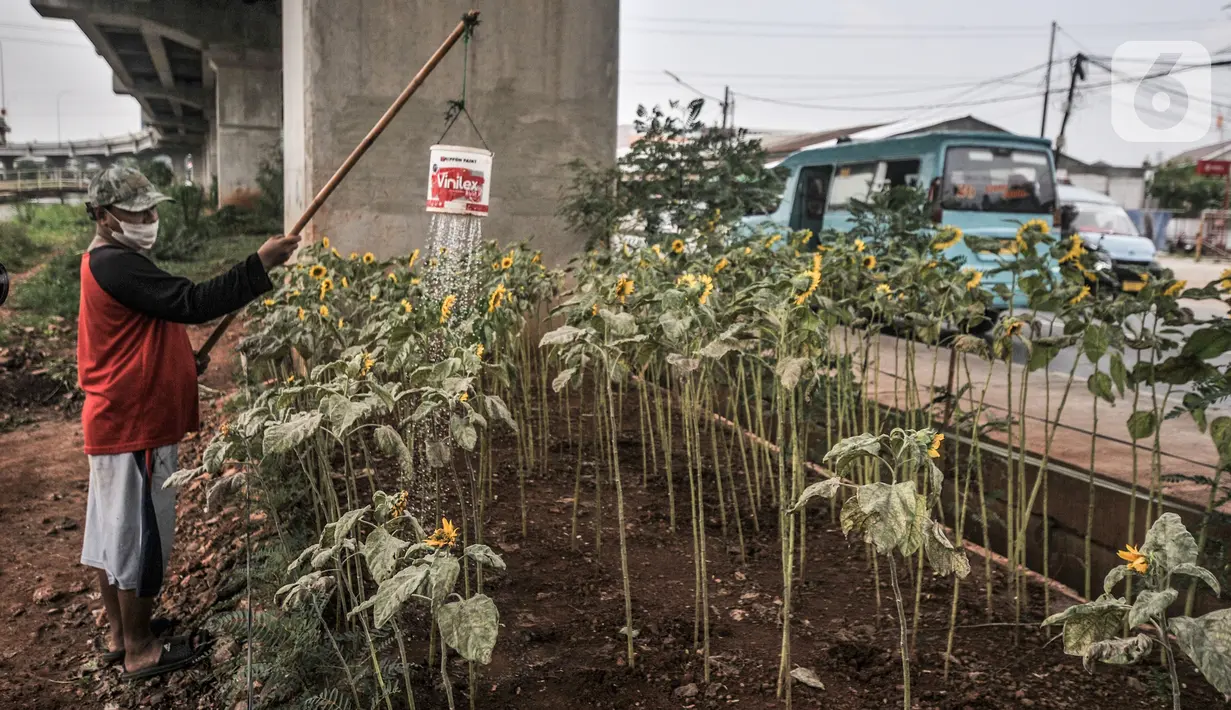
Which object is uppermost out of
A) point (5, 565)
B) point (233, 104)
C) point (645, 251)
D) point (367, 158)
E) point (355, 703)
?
point (233, 104)

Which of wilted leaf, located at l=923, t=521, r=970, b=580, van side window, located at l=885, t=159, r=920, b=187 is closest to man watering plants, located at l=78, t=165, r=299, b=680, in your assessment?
wilted leaf, located at l=923, t=521, r=970, b=580

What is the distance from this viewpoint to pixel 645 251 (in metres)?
4.06

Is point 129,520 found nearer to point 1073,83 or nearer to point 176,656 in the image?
point 176,656

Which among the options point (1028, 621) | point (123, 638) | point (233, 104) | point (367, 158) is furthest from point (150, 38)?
point (1028, 621)

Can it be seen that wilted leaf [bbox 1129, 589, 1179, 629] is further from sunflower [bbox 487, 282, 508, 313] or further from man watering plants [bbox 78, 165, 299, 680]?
man watering plants [bbox 78, 165, 299, 680]

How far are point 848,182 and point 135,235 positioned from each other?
9.42m

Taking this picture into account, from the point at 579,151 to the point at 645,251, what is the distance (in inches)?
114

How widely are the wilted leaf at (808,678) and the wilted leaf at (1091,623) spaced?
101 centimetres

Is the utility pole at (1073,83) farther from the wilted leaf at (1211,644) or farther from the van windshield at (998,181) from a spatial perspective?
the wilted leaf at (1211,644)

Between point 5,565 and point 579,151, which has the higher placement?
point 579,151

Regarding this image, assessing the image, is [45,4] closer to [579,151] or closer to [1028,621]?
[579,151]

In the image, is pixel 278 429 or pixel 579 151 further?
pixel 579 151

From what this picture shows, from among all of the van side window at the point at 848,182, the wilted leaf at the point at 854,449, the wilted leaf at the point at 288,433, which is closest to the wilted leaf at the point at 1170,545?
the wilted leaf at the point at 854,449

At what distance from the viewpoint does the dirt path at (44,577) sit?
9.32 ft
